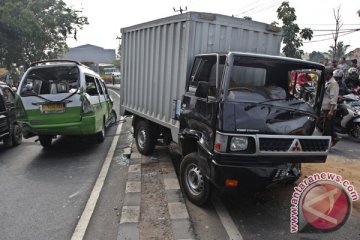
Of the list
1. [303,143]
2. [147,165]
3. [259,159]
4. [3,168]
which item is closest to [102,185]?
[147,165]

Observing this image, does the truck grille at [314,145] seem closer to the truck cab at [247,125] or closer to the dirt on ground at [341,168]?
the truck cab at [247,125]

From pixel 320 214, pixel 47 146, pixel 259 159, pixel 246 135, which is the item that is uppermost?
pixel 246 135

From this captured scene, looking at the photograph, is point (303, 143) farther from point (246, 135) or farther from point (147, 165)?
point (147, 165)

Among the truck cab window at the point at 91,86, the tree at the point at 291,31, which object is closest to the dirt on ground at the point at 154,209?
the truck cab window at the point at 91,86

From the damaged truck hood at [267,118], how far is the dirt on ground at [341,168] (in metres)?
1.89

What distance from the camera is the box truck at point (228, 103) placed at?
4.23m

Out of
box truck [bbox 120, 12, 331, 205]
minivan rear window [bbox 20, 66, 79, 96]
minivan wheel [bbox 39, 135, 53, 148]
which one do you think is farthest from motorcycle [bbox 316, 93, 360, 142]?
minivan wheel [bbox 39, 135, 53, 148]

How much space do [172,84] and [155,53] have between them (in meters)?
1.07

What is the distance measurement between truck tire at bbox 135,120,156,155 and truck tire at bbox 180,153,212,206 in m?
2.39

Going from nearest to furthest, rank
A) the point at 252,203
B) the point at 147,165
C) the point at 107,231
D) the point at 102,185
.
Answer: the point at 107,231
the point at 252,203
the point at 102,185
the point at 147,165

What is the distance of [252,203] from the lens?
5.24 meters

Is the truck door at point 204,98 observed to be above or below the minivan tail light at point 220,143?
above

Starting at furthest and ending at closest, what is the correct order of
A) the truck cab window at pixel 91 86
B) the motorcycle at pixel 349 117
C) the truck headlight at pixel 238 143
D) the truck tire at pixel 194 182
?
the motorcycle at pixel 349 117, the truck cab window at pixel 91 86, the truck tire at pixel 194 182, the truck headlight at pixel 238 143

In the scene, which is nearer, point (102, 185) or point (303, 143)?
point (303, 143)
